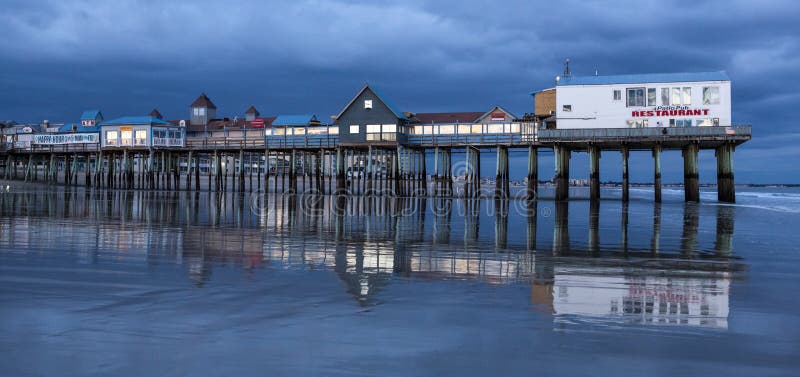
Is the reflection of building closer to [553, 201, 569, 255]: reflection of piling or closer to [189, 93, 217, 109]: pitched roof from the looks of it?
[553, 201, 569, 255]: reflection of piling

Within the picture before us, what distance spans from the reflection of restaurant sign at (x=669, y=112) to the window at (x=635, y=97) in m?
0.60

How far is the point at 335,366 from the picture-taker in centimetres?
607

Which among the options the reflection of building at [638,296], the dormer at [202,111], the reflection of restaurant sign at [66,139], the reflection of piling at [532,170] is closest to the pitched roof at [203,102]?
the dormer at [202,111]

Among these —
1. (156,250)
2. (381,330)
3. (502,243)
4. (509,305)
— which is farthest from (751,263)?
(156,250)

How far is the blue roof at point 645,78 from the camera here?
45.7 meters

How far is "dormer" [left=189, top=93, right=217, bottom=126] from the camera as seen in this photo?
95.9 meters

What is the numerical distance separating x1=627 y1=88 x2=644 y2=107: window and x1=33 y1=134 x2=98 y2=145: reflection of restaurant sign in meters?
58.0

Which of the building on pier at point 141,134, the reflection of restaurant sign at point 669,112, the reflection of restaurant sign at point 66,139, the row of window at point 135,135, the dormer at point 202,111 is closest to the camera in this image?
the reflection of restaurant sign at point 669,112

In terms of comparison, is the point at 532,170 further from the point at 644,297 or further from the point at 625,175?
the point at 644,297

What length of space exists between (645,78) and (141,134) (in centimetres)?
5161

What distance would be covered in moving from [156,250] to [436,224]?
462 inches

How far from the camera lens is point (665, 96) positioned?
46156 mm

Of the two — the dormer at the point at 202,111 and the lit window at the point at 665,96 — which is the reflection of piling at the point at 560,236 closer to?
the lit window at the point at 665,96

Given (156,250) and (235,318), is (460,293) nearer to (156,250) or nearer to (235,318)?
(235,318)
